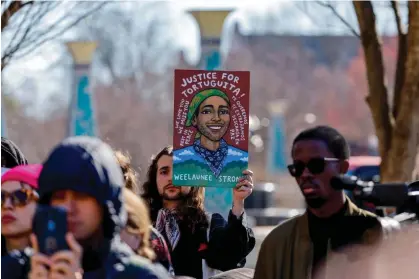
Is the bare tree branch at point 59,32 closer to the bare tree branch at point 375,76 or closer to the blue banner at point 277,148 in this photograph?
the bare tree branch at point 375,76

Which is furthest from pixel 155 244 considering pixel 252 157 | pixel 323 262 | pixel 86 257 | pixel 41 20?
pixel 252 157

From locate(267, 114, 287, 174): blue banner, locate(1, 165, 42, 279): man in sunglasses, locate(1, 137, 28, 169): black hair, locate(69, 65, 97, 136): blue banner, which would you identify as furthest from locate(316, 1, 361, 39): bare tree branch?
locate(267, 114, 287, 174): blue banner

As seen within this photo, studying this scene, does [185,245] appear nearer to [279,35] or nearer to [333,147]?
[333,147]

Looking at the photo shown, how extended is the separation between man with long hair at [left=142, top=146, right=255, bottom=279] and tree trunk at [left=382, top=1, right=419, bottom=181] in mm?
3354

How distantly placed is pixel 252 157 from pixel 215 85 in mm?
44130

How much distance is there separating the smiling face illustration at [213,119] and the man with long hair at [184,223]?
57cm

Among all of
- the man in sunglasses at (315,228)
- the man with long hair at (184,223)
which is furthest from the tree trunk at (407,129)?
the man in sunglasses at (315,228)

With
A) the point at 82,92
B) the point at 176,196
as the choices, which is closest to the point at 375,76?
the point at 176,196

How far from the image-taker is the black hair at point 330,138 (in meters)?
4.32

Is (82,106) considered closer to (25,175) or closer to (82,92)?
(82,92)

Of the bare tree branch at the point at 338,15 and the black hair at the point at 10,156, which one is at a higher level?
the bare tree branch at the point at 338,15

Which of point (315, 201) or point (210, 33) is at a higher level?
point (210, 33)

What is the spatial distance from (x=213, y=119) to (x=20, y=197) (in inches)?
47.8

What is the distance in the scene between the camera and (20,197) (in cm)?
425
